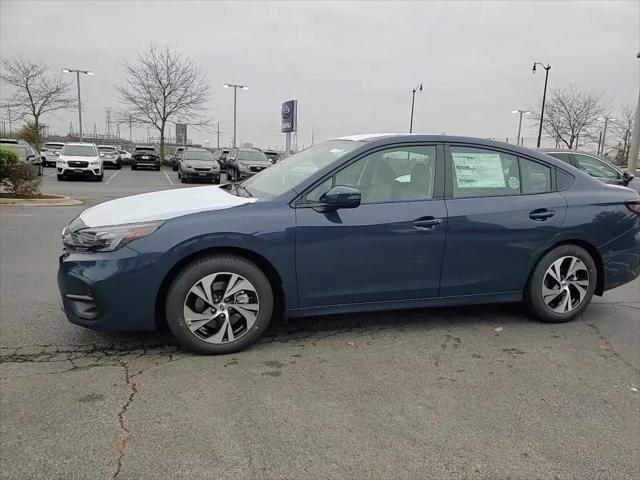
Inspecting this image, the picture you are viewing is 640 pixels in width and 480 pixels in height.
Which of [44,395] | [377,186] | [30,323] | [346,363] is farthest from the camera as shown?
[30,323]

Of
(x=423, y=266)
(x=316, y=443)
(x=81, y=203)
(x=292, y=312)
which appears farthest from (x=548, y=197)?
(x=81, y=203)

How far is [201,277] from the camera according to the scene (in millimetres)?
3537

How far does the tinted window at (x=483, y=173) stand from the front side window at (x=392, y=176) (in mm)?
225

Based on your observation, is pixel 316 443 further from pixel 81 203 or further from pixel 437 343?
pixel 81 203

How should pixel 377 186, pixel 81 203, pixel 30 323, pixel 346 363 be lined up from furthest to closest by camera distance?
pixel 81 203 < pixel 30 323 < pixel 377 186 < pixel 346 363

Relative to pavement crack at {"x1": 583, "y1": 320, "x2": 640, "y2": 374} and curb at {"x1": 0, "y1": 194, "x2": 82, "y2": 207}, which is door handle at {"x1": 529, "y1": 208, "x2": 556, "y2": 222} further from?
curb at {"x1": 0, "y1": 194, "x2": 82, "y2": 207}

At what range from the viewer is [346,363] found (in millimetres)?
3631

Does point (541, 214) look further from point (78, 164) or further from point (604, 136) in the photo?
point (604, 136)

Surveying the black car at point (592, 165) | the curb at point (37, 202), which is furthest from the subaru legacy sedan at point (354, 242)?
the curb at point (37, 202)

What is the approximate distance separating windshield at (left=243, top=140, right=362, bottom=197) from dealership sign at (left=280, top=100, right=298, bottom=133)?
65.3 feet

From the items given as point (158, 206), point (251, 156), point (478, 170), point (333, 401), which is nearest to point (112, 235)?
point (158, 206)

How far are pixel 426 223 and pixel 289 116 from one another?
70.1 ft

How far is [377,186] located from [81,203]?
1195cm

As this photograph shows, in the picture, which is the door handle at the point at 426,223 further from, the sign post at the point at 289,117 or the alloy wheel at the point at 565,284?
the sign post at the point at 289,117
